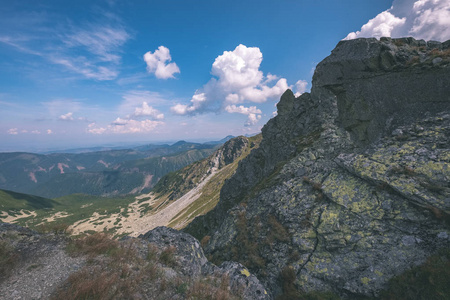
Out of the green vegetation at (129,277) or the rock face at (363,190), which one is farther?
the rock face at (363,190)

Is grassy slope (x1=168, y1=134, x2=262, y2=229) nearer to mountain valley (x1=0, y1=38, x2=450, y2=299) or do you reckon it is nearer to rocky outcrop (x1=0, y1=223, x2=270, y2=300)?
mountain valley (x1=0, y1=38, x2=450, y2=299)

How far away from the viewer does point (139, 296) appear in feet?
28.3

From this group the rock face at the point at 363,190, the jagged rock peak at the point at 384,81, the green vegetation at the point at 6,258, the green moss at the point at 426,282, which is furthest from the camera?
the jagged rock peak at the point at 384,81

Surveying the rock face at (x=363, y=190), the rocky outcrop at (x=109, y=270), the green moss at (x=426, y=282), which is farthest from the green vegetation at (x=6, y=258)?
the green moss at (x=426, y=282)

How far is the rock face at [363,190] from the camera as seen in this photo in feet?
34.7

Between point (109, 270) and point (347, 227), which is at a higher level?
point (347, 227)

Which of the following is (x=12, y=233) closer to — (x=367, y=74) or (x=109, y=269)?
(x=109, y=269)

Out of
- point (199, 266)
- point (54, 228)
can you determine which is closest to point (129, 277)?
point (199, 266)

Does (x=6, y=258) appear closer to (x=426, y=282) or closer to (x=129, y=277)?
(x=129, y=277)

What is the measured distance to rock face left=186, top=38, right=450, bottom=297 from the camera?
10562mm

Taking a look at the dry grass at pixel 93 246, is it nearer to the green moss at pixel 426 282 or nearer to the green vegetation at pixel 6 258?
the green vegetation at pixel 6 258

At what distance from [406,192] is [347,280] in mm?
6852

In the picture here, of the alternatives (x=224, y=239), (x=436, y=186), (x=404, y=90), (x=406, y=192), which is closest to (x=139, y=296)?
(x=224, y=239)

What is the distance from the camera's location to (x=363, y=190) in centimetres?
1370
